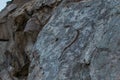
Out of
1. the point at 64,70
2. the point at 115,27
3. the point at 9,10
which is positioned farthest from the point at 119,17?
the point at 9,10

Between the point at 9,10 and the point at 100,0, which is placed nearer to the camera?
the point at 100,0

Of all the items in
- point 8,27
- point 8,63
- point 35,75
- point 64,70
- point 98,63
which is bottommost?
point 8,63

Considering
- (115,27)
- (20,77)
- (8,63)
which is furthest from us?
(8,63)

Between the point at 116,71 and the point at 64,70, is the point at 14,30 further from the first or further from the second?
the point at 116,71

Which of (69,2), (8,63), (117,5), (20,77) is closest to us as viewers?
(117,5)

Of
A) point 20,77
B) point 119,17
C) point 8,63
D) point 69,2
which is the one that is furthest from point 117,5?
point 8,63

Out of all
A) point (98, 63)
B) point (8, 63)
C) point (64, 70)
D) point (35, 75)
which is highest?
point (98, 63)

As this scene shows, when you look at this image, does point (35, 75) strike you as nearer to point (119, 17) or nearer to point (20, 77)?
point (119, 17)

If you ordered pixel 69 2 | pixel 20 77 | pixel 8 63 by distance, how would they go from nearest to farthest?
pixel 69 2, pixel 20 77, pixel 8 63

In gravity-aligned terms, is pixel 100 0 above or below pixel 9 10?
above

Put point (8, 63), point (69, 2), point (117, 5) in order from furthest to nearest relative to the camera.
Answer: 1. point (8, 63)
2. point (69, 2)
3. point (117, 5)
